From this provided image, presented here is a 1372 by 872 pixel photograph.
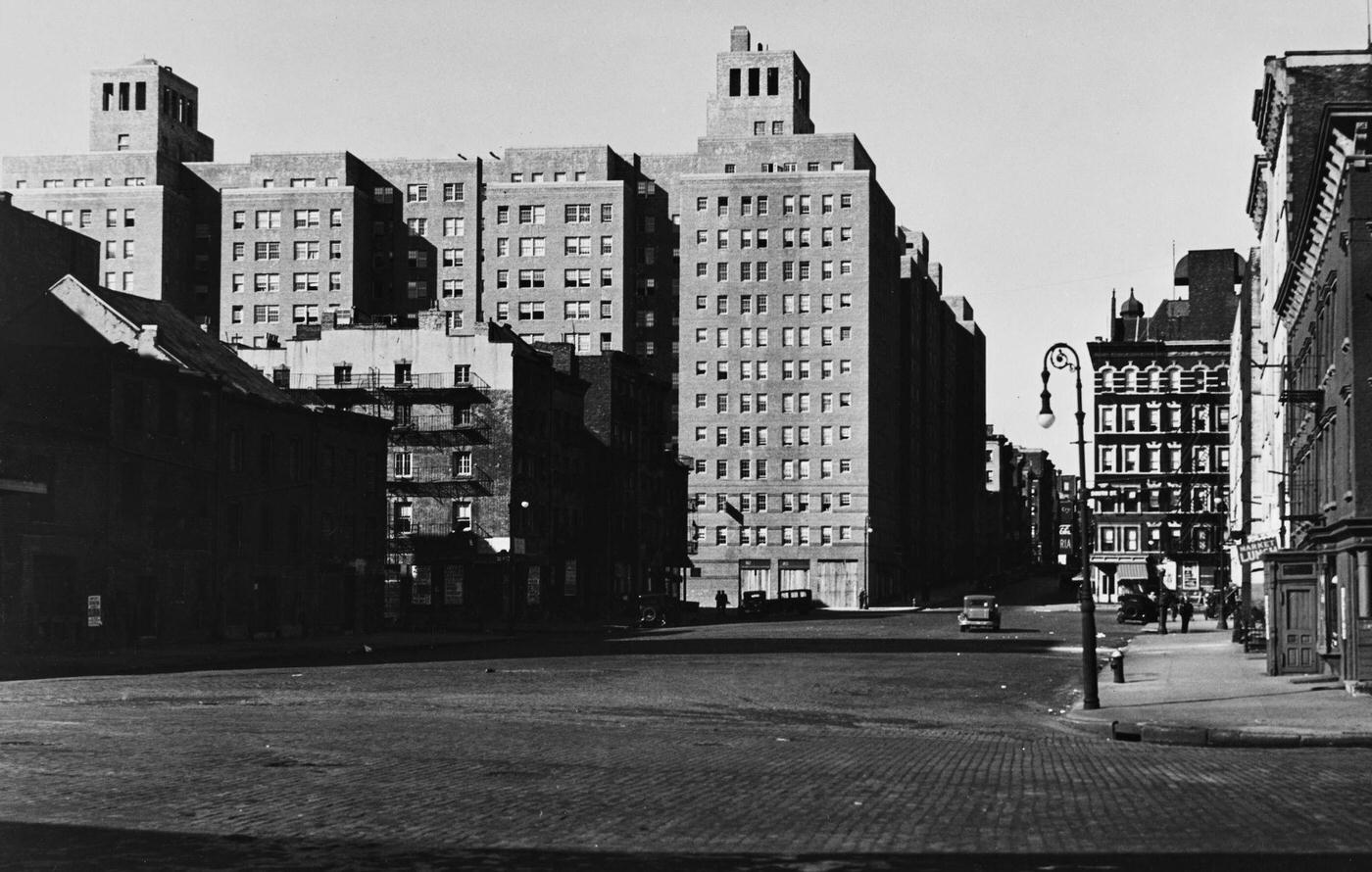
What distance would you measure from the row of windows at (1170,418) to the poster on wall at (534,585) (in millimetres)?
61170


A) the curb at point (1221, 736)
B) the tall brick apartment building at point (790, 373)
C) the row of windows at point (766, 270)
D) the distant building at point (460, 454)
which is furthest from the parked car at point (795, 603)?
the curb at point (1221, 736)

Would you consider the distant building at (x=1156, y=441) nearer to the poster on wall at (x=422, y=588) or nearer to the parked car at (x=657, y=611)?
the parked car at (x=657, y=611)

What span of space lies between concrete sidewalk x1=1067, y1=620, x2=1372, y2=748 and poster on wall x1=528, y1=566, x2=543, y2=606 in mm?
46381

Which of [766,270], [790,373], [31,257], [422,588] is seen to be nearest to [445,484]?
[422,588]

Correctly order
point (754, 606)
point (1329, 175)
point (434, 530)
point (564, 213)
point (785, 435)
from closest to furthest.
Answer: point (1329, 175), point (434, 530), point (754, 606), point (785, 435), point (564, 213)

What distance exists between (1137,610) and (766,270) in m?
68.0

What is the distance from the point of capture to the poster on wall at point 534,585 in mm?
86312

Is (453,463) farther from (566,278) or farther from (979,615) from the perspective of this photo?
(566,278)

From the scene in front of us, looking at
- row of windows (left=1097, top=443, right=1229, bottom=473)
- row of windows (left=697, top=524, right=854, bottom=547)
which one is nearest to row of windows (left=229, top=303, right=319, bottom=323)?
row of windows (left=697, top=524, right=854, bottom=547)

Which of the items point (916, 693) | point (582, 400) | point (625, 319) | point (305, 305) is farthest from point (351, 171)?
point (916, 693)

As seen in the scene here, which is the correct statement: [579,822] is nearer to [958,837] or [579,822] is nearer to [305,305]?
[958,837]

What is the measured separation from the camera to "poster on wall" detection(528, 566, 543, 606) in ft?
283

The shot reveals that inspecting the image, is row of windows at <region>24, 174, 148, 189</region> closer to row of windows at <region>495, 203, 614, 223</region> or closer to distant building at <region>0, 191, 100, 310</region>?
row of windows at <region>495, 203, 614, 223</region>

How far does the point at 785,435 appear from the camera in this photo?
472ft
